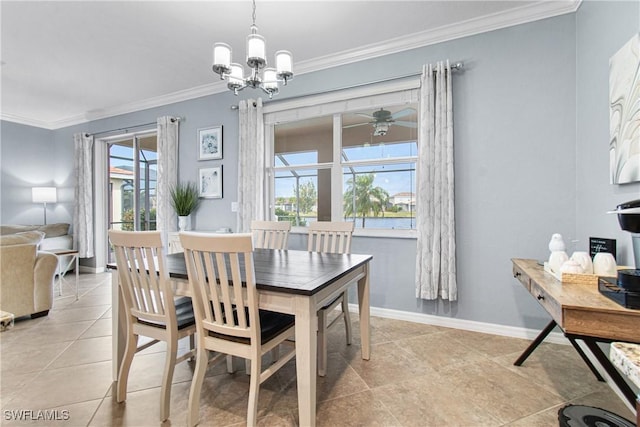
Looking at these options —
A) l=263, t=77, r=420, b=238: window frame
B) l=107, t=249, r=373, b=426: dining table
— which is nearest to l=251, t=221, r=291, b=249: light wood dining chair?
l=107, t=249, r=373, b=426: dining table

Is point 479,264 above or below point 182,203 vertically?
below

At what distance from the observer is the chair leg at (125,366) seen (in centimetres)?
166

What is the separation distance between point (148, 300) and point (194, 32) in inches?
96.9

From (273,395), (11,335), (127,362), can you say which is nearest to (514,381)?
(273,395)

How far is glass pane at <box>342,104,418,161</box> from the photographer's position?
9.94 ft

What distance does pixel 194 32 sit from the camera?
2766 millimetres

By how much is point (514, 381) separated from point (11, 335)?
3.99 meters

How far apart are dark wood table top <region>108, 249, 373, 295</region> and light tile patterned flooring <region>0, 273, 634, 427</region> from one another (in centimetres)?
74

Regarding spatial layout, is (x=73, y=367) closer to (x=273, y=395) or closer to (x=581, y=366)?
(x=273, y=395)

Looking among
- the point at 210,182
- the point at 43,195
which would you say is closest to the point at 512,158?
the point at 210,182

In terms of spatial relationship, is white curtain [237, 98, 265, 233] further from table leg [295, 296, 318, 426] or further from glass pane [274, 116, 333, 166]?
table leg [295, 296, 318, 426]

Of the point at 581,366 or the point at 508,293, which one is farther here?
the point at 508,293

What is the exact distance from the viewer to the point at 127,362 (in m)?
1.67

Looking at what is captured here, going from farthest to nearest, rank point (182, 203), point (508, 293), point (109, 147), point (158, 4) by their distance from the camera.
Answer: point (109, 147) < point (182, 203) < point (508, 293) < point (158, 4)
